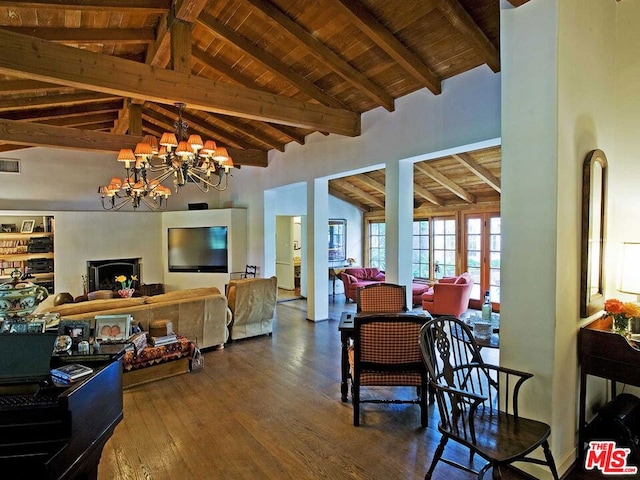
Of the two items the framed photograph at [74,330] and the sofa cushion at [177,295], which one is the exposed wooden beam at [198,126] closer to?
the sofa cushion at [177,295]

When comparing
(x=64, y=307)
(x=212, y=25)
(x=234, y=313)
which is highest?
(x=212, y=25)

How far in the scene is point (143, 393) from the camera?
3.58m

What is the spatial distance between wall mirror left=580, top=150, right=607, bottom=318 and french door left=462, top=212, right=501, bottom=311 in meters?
4.74

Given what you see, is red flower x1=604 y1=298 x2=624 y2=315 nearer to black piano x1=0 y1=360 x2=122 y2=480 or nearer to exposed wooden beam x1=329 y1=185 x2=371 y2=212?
black piano x1=0 y1=360 x2=122 y2=480

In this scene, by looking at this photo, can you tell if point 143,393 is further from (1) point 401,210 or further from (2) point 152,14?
(2) point 152,14

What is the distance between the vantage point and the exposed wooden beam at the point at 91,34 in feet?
12.0

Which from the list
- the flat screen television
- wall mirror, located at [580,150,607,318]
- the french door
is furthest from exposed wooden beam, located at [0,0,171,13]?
the french door

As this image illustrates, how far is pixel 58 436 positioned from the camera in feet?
4.76

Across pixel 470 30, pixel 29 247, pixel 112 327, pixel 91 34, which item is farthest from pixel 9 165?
pixel 470 30

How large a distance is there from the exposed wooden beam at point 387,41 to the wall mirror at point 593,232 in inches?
84.7

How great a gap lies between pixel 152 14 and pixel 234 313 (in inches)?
151

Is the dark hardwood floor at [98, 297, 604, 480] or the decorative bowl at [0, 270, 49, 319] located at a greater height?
the decorative bowl at [0, 270, 49, 319]

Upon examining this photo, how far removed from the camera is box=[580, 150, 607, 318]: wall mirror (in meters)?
2.36

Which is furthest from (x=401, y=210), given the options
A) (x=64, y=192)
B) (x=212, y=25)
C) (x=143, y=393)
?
(x=64, y=192)
